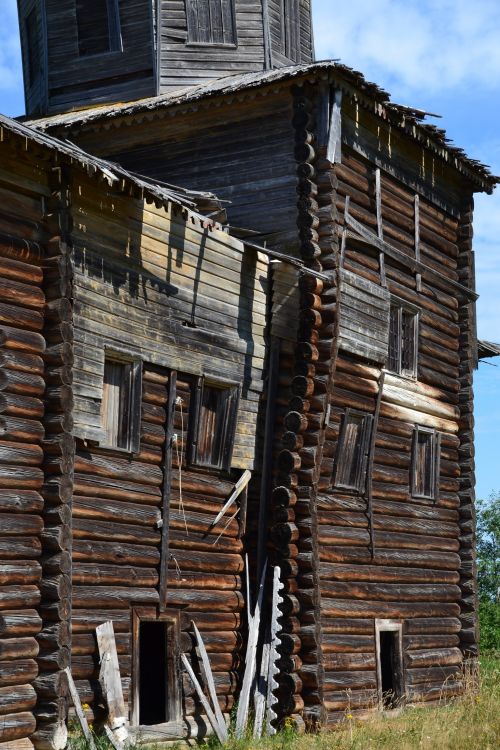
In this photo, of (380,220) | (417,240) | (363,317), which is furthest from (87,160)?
(417,240)

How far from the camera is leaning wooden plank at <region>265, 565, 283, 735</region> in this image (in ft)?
57.5

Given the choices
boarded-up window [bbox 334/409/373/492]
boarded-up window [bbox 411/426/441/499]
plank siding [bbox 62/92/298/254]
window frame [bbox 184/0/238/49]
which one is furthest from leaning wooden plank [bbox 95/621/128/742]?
window frame [bbox 184/0/238/49]

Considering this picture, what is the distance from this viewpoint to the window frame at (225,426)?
17484 mm

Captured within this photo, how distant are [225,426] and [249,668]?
354cm

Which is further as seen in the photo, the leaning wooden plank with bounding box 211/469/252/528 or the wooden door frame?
the leaning wooden plank with bounding box 211/469/252/528

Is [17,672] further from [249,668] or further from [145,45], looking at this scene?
[145,45]

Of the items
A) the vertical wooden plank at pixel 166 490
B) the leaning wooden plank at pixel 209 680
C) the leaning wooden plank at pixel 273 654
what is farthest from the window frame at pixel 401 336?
the leaning wooden plank at pixel 209 680

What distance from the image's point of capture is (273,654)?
17.9m

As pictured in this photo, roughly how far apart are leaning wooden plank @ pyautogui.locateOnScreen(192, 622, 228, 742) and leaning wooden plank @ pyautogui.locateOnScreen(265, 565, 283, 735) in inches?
37.0

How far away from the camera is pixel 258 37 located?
80.0ft

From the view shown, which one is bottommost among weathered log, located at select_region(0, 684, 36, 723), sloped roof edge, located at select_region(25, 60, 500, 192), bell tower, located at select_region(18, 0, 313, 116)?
weathered log, located at select_region(0, 684, 36, 723)

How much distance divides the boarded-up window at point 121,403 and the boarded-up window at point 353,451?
15.0ft

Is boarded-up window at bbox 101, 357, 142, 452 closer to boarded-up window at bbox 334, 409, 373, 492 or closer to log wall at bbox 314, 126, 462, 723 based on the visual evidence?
log wall at bbox 314, 126, 462, 723

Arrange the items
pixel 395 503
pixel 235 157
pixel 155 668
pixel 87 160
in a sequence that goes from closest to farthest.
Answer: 1. pixel 87 160
2. pixel 155 668
3. pixel 235 157
4. pixel 395 503
